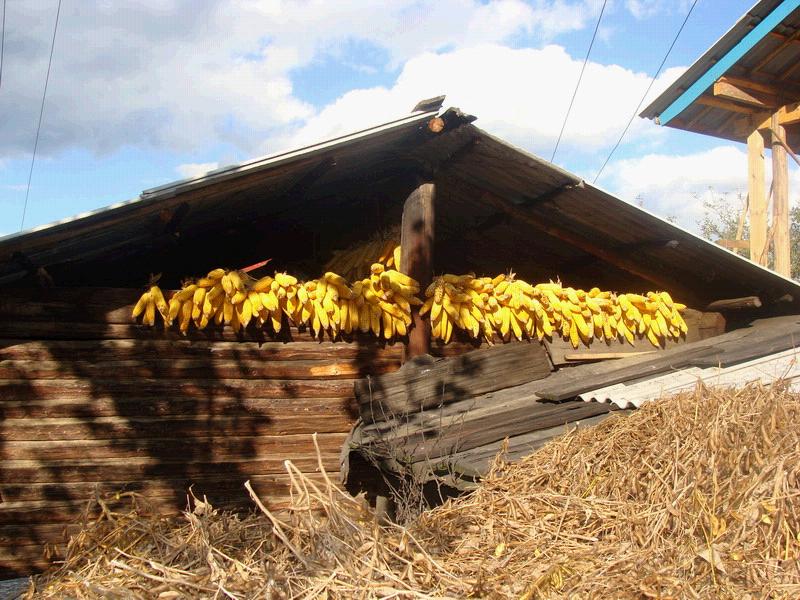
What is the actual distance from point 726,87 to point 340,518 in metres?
6.59

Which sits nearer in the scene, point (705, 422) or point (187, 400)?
point (705, 422)

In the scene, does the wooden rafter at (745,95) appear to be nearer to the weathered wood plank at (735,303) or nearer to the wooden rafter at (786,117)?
the wooden rafter at (786,117)

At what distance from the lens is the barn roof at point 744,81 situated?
7492 mm

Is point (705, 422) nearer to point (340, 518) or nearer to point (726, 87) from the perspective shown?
point (340, 518)

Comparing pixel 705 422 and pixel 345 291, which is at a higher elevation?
pixel 345 291

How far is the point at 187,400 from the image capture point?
6.25 metres

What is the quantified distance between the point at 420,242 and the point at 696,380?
8.54 ft

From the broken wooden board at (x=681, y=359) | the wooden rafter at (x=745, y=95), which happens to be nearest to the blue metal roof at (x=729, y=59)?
the wooden rafter at (x=745, y=95)

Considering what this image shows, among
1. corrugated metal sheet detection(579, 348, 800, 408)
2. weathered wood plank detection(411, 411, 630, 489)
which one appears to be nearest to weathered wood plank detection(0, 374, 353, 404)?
weathered wood plank detection(411, 411, 630, 489)

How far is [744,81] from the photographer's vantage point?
8.18 metres

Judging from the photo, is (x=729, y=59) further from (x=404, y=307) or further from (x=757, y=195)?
(x=404, y=307)

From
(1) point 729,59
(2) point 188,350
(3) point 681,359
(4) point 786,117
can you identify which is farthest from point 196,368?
(4) point 786,117

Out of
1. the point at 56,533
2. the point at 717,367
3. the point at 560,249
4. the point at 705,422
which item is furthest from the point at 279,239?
the point at 705,422

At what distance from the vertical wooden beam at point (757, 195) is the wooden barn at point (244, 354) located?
3.04ft
